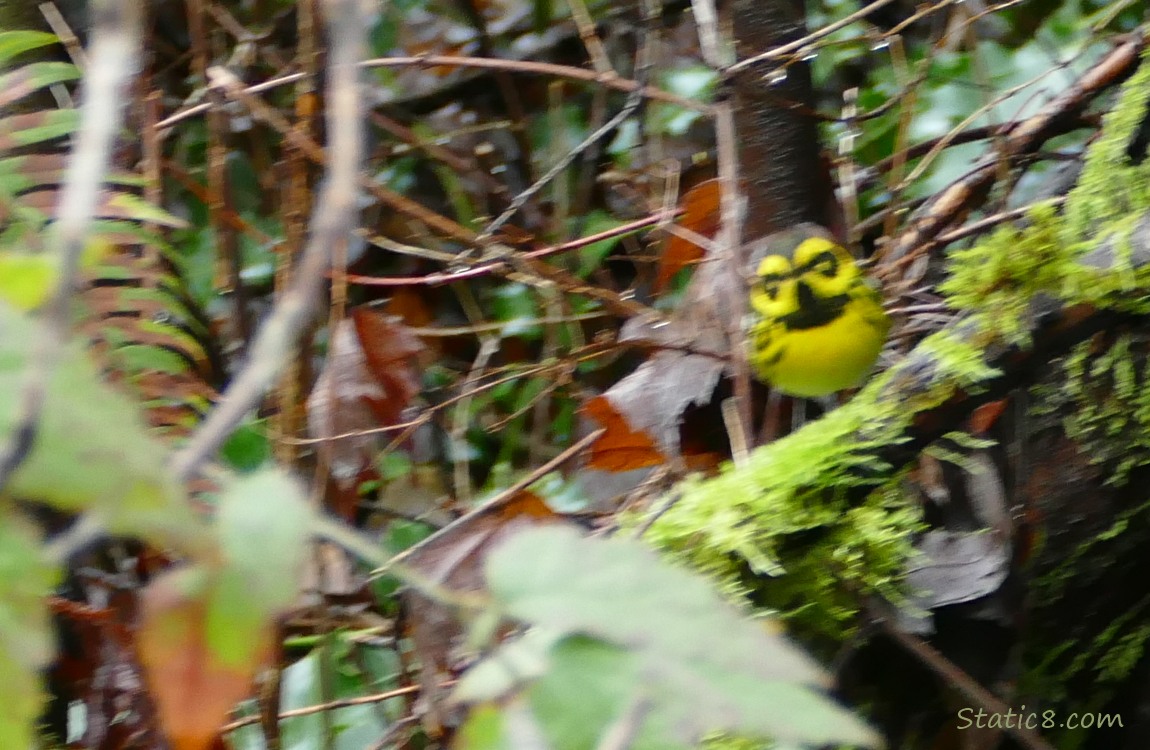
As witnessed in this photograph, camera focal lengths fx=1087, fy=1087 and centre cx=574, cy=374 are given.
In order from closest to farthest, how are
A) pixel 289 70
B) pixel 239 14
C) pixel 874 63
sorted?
pixel 289 70 → pixel 874 63 → pixel 239 14

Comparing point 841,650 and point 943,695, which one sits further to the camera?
point 943,695

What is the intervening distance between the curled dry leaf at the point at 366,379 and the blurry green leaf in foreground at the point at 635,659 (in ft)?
3.52

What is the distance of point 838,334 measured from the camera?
1.30 metres

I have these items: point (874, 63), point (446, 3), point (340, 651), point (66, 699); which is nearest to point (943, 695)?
point (340, 651)

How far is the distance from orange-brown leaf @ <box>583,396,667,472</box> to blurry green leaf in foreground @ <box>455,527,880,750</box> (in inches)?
33.0

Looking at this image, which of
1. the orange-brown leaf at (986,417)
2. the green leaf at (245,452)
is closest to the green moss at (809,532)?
the orange-brown leaf at (986,417)

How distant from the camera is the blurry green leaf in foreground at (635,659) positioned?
0.28 meters

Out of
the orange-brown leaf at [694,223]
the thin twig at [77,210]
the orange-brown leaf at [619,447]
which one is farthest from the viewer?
the orange-brown leaf at [694,223]

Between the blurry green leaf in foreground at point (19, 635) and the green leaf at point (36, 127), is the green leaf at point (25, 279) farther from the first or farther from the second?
the green leaf at point (36, 127)

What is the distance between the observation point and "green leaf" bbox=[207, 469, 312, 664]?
28 centimetres

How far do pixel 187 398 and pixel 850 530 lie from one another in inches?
22.9

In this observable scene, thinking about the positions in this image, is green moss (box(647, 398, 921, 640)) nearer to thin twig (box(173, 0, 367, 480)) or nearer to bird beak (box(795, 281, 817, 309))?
bird beak (box(795, 281, 817, 309))

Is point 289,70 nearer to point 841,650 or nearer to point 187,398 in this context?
point 187,398

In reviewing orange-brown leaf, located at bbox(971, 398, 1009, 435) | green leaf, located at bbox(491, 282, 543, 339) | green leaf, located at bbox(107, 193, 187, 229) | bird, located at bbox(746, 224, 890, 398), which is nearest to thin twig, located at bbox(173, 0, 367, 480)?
green leaf, located at bbox(107, 193, 187, 229)
